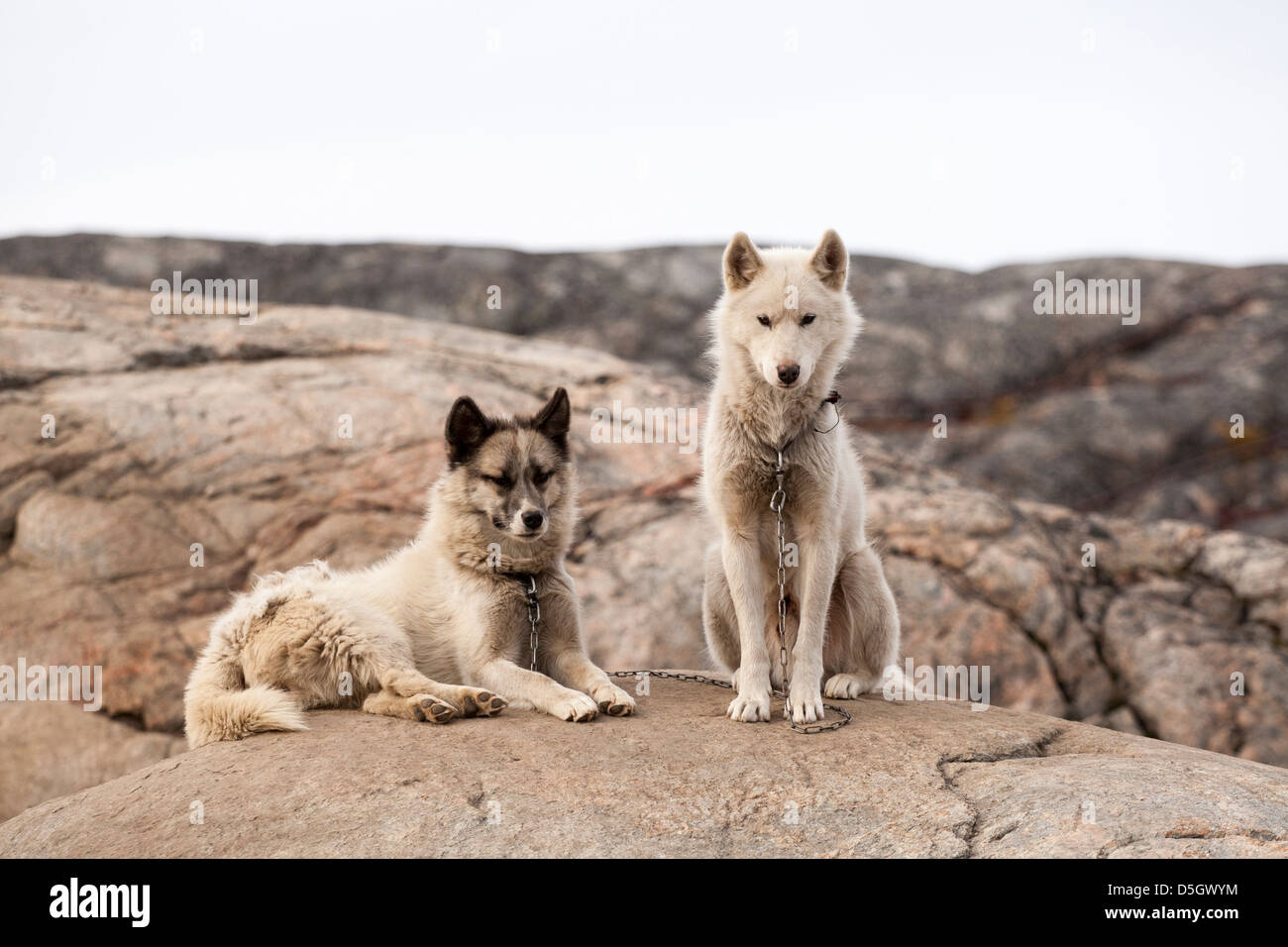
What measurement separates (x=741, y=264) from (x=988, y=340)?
465 inches

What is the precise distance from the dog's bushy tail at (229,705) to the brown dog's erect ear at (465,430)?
1.72m

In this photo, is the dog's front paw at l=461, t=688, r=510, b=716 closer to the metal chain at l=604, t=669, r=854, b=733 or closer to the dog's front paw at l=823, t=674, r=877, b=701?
the metal chain at l=604, t=669, r=854, b=733

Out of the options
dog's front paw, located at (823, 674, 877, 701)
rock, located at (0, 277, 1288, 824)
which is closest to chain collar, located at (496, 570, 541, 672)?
dog's front paw, located at (823, 674, 877, 701)

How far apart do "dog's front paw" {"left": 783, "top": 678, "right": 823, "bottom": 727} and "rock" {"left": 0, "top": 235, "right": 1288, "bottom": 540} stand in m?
10.2

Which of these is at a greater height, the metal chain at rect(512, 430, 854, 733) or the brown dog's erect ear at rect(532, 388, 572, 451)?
the brown dog's erect ear at rect(532, 388, 572, 451)

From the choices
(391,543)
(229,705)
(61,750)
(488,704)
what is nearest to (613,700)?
(488,704)

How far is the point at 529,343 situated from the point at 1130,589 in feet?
23.1

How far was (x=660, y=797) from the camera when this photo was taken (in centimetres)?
425

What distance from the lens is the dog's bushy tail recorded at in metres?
5.18

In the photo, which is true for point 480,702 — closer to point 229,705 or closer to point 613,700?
point 613,700

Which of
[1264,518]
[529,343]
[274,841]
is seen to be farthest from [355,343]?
[1264,518]

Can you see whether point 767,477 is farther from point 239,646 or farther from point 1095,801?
point 239,646

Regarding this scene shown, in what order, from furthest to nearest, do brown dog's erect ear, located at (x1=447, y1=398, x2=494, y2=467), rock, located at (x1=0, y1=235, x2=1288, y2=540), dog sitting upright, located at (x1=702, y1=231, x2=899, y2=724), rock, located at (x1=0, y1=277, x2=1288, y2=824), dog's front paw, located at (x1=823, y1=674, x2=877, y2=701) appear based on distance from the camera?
rock, located at (x1=0, y1=235, x2=1288, y2=540) → rock, located at (x1=0, y1=277, x2=1288, y2=824) → dog's front paw, located at (x1=823, y1=674, x2=877, y2=701) → brown dog's erect ear, located at (x1=447, y1=398, x2=494, y2=467) → dog sitting upright, located at (x1=702, y1=231, x2=899, y2=724)

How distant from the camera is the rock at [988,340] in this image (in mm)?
14844
